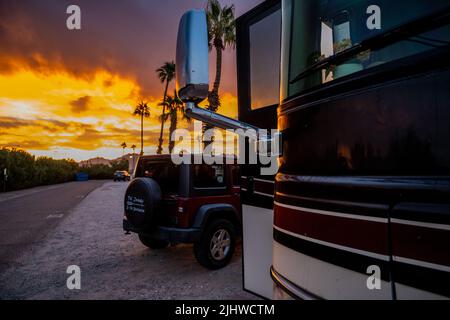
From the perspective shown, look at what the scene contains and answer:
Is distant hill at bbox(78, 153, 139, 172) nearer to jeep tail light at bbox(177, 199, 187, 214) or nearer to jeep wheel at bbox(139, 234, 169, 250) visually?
jeep wheel at bbox(139, 234, 169, 250)

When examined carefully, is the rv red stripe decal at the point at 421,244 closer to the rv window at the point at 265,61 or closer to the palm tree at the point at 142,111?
the rv window at the point at 265,61

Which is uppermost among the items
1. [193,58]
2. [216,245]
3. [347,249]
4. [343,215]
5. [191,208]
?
[193,58]

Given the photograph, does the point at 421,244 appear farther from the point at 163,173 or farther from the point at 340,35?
the point at 163,173

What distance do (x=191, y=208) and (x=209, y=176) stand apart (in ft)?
2.41

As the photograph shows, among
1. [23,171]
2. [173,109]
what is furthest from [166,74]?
[23,171]

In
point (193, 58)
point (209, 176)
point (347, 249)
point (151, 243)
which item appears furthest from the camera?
point (151, 243)

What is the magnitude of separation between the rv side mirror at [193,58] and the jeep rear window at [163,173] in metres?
3.57

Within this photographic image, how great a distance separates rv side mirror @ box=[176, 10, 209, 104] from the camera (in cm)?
157

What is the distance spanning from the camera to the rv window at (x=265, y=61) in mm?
2123

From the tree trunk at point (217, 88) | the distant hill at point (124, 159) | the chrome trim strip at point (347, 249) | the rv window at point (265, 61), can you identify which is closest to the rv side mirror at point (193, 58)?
the rv window at point (265, 61)

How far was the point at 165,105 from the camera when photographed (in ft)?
132

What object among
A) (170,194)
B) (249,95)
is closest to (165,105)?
(170,194)

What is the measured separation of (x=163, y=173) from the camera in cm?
550
